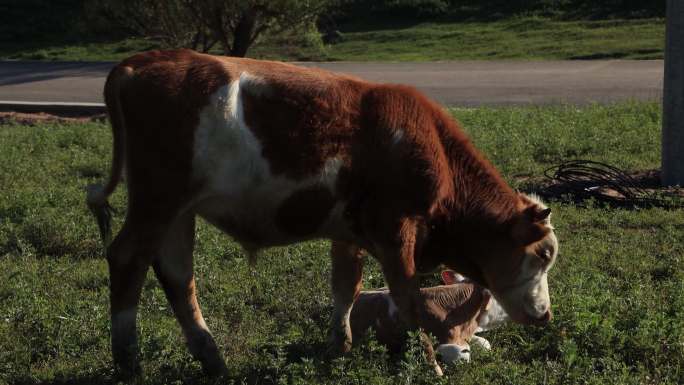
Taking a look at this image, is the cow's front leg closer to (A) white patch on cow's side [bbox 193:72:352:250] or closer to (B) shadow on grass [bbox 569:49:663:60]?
(A) white patch on cow's side [bbox 193:72:352:250]

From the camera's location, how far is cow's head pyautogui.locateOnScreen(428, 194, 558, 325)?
5.76 meters

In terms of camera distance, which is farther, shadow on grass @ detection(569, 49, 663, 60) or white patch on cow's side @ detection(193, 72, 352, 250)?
shadow on grass @ detection(569, 49, 663, 60)

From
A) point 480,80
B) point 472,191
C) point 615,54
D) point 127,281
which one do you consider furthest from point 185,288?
point 615,54

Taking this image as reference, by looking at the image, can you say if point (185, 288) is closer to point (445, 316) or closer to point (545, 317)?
point (445, 316)

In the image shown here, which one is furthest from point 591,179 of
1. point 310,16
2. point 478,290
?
point 310,16

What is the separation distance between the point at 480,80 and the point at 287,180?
45.5 ft

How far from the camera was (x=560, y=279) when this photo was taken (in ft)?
23.7

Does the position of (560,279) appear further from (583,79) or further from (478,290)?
(583,79)

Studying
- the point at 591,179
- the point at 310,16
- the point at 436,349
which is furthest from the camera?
the point at 310,16

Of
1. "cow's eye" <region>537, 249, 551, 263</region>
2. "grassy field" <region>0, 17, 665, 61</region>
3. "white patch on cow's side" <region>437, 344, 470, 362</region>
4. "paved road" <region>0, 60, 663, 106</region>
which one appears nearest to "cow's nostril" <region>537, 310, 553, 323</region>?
"cow's eye" <region>537, 249, 551, 263</region>

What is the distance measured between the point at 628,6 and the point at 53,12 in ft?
49.1

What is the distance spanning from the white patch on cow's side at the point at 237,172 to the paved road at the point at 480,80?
35.5ft

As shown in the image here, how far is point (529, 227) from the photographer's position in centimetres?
573

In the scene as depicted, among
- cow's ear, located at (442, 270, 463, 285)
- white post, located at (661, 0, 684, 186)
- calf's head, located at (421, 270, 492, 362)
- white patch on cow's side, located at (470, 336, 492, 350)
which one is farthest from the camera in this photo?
white post, located at (661, 0, 684, 186)
